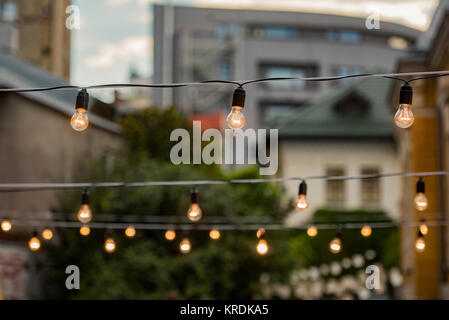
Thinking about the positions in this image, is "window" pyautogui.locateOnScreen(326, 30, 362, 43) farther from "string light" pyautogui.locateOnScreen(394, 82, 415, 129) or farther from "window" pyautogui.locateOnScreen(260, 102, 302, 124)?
"string light" pyautogui.locateOnScreen(394, 82, 415, 129)

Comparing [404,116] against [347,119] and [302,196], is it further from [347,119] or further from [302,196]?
[347,119]

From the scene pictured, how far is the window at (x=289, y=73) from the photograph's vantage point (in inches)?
2406

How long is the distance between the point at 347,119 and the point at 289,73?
22.9 meters

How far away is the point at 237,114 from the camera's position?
296 inches

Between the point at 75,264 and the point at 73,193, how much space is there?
210 cm

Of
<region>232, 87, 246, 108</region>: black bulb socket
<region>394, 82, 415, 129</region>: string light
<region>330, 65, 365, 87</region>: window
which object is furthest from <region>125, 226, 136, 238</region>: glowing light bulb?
<region>330, 65, 365, 87</region>: window

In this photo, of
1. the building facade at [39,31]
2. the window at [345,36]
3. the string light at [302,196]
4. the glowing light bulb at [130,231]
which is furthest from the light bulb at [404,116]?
the window at [345,36]

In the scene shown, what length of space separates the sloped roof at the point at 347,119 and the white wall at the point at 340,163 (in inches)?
19.4

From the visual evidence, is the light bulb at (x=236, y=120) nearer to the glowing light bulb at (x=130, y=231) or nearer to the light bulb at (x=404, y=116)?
the light bulb at (x=404, y=116)

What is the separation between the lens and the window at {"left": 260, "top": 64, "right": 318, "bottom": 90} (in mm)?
61125

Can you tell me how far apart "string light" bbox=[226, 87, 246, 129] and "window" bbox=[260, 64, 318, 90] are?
53.5 meters

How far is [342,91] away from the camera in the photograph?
4206 centimetres

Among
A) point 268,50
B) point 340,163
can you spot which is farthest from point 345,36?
point 340,163
